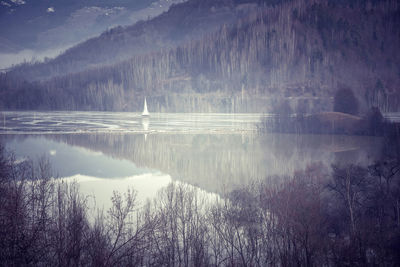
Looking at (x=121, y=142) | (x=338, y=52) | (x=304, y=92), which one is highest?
(x=338, y=52)

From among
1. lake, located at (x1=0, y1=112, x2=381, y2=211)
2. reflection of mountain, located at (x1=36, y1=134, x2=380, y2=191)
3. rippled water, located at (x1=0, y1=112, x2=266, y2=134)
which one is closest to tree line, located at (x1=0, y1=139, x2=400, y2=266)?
lake, located at (x1=0, y1=112, x2=381, y2=211)

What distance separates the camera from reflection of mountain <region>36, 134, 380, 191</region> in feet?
119

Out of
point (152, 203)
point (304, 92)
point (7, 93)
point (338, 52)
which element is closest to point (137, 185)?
point (152, 203)

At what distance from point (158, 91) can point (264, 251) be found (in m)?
160

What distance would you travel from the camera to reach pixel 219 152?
4897 centimetres

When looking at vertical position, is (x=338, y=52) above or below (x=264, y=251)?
above

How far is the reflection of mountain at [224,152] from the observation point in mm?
36150

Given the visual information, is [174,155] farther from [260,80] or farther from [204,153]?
[260,80]

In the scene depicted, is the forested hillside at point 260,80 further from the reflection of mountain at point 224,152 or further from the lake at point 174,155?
the lake at point 174,155

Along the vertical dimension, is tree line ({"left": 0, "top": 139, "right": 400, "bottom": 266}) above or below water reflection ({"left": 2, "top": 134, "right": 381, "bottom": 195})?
below

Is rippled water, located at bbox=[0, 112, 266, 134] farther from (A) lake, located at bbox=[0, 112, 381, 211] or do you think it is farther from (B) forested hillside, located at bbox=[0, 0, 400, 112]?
(B) forested hillside, located at bbox=[0, 0, 400, 112]

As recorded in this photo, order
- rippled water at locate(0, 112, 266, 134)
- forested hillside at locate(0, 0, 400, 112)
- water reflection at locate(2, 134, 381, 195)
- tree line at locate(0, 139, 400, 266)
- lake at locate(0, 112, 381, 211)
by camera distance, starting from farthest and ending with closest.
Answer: forested hillside at locate(0, 0, 400, 112) → rippled water at locate(0, 112, 266, 134) → water reflection at locate(2, 134, 381, 195) → lake at locate(0, 112, 381, 211) → tree line at locate(0, 139, 400, 266)

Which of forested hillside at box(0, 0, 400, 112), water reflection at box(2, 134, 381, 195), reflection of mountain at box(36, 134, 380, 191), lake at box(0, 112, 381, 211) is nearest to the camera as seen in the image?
lake at box(0, 112, 381, 211)

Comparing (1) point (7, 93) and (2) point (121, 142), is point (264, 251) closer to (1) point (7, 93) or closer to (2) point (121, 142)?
(2) point (121, 142)
